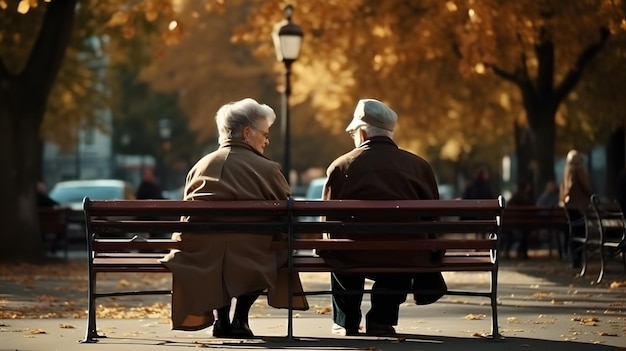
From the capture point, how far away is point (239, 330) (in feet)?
35.6

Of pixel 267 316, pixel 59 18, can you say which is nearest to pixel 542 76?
pixel 59 18

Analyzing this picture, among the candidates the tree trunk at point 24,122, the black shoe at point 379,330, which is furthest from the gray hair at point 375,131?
the tree trunk at point 24,122

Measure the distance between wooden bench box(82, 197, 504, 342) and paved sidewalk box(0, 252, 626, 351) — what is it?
361 millimetres

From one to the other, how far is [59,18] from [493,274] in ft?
46.9

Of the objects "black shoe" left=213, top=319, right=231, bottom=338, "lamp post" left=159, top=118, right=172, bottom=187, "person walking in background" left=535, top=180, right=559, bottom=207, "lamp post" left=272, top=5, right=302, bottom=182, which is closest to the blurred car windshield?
"person walking in background" left=535, top=180, right=559, bottom=207

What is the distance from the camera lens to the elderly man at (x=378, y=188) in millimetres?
11016

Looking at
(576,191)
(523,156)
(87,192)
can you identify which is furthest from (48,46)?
(523,156)

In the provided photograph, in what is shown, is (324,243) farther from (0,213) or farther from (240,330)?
(0,213)

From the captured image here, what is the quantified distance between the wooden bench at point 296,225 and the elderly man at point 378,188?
308 mm

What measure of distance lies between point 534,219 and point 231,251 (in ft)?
54.6

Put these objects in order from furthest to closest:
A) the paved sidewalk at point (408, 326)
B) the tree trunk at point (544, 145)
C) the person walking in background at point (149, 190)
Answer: the tree trunk at point (544, 145)
the person walking in background at point (149, 190)
the paved sidewalk at point (408, 326)

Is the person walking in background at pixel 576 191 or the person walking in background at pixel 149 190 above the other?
the person walking in background at pixel 576 191

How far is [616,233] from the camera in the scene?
19.7 meters

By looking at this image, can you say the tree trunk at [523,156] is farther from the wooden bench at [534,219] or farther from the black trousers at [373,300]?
the black trousers at [373,300]
